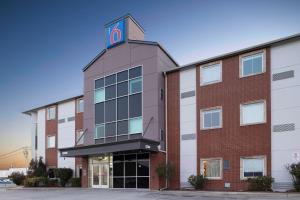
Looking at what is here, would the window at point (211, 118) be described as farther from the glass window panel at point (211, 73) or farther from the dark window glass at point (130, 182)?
the dark window glass at point (130, 182)

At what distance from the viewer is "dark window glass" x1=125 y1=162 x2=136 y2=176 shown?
27328 mm

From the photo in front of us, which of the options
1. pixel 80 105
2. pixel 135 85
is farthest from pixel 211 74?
pixel 80 105

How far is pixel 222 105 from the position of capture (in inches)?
947

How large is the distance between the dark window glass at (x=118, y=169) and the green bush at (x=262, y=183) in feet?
36.5

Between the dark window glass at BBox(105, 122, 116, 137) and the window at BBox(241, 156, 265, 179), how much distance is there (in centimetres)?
1112

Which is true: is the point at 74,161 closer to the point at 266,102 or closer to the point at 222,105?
the point at 222,105

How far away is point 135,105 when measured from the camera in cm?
2769

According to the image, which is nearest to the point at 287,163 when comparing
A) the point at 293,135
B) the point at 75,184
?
the point at 293,135

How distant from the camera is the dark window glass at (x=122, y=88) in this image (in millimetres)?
28602

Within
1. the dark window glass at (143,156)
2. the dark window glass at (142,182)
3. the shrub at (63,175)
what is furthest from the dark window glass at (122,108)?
the shrub at (63,175)

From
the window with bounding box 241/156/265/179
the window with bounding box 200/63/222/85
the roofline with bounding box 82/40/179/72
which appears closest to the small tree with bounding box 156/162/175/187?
the window with bounding box 241/156/265/179

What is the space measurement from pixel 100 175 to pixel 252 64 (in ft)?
52.2

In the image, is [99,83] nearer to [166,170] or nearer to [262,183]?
[166,170]

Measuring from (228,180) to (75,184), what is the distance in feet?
50.9
